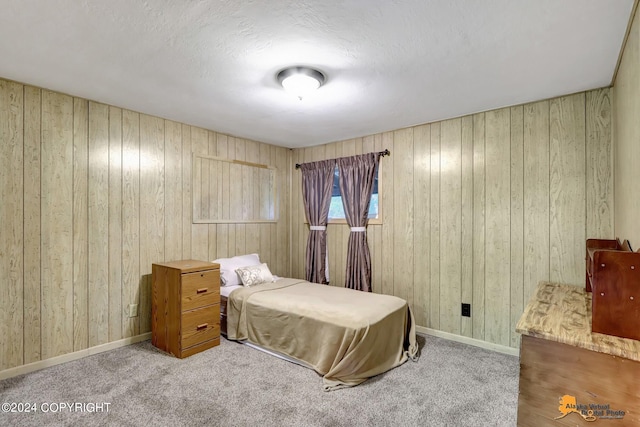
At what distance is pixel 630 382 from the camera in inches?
43.5

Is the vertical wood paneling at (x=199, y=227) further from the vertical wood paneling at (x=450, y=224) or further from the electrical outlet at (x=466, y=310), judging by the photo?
the electrical outlet at (x=466, y=310)

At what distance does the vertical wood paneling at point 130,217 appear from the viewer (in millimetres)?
3021

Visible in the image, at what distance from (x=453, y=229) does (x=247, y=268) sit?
2.33m

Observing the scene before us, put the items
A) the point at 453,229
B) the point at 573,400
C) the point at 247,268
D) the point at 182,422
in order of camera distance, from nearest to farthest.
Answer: the point at 573,400 < the point at 182,422 < the point at 453,229 < the point at 247,268

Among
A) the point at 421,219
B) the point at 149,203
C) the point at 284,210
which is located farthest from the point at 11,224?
the point at 421,219

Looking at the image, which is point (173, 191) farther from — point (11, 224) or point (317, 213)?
point (317, 213)

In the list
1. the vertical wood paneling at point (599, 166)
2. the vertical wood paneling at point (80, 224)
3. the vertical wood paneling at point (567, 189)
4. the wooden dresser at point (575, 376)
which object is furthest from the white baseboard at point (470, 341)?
the vertical wood paneling at point (80, 224)

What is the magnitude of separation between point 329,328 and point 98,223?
7.66 feet

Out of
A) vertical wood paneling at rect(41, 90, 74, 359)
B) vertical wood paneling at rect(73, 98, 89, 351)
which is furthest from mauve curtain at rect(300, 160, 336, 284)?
vertical wood paneling at rect(41, 90, 74, 359)

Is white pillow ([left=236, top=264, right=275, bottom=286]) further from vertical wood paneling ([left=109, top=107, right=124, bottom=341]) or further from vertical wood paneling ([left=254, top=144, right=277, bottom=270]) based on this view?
vertical wood paneling ([left=109, top=107, right=124, bottom=341])

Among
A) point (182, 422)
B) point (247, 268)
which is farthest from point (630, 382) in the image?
point (247, 268)

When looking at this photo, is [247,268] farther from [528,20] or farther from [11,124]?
[528,20]

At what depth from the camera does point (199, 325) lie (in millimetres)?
2895

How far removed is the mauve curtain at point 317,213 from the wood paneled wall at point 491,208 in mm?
698
